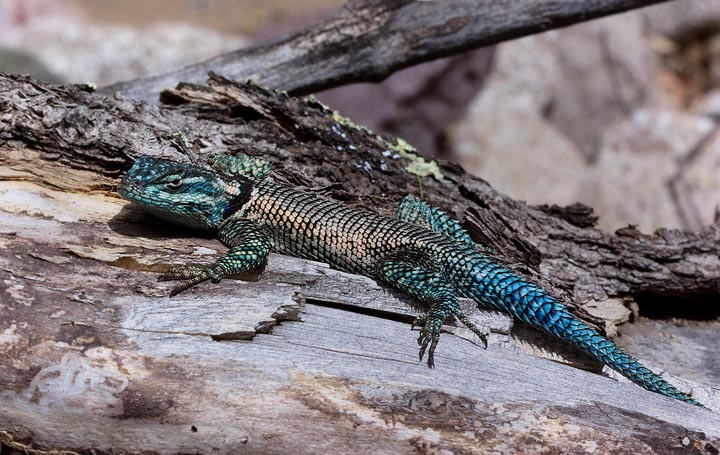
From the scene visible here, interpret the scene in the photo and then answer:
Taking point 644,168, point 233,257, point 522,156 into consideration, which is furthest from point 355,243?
point 644,168

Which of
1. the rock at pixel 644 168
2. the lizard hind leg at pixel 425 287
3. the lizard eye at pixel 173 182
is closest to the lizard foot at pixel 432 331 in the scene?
the lizard hind leg at pixel 425 287

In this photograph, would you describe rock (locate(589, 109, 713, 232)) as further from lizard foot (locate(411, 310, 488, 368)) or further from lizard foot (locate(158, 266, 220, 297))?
lizard foot (locate(158, 266, 220, 297))

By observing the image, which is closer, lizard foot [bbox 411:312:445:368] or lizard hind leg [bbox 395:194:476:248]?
lizard foot [bbox 411:312:445:368]

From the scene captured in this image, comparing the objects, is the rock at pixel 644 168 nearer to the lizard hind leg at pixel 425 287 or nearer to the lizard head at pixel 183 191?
the lizard hind leg at pixel 425 287

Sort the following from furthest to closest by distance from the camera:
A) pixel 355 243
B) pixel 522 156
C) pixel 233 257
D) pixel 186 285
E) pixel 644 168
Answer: pixel 522 156 < pixel 644 168 < pixel 355 243 < pixel 233 257 < pixel 186 285

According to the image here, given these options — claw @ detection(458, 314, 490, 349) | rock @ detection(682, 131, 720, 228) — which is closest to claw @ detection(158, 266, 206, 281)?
claw @ detection(458, 314, 490, 349)

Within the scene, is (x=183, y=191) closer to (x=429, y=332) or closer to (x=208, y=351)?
(x=208, y=351)
